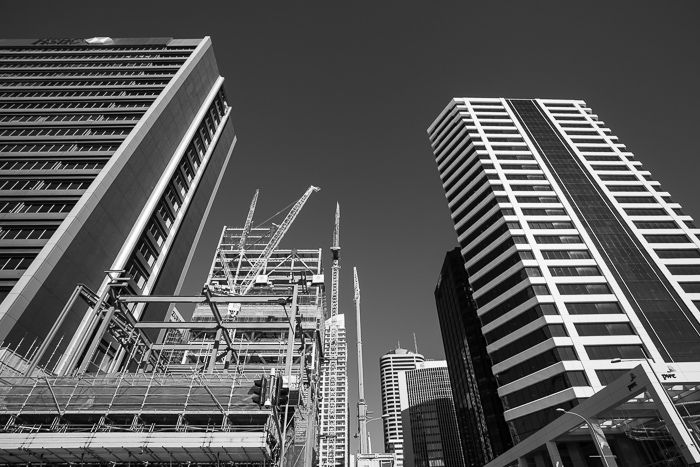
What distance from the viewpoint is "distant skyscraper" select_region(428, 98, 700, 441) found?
151ft

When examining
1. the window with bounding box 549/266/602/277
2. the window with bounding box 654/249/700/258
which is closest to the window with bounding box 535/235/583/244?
the window with bounding box 549/266/602/277

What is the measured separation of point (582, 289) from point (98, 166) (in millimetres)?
68581

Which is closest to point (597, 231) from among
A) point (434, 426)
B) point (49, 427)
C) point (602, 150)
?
point (602, 150)

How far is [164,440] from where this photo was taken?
19.7m

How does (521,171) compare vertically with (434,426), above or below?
above

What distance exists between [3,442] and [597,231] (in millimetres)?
69151

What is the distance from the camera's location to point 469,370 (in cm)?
9269

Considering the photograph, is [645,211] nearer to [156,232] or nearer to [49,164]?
[156,232]

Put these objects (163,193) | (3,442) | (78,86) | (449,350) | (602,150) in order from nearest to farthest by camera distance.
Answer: (3,442), (163,193), (78,86), (602,150), (449,350)

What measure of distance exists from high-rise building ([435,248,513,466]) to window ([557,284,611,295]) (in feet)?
102

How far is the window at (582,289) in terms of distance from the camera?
5158cm

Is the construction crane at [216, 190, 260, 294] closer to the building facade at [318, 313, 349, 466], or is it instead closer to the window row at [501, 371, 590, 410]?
the building facade at [318, 313, 349, 466]

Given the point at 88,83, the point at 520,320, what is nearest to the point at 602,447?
the point at 520,320

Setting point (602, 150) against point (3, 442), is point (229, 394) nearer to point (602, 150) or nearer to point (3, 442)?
point (3, 442)
